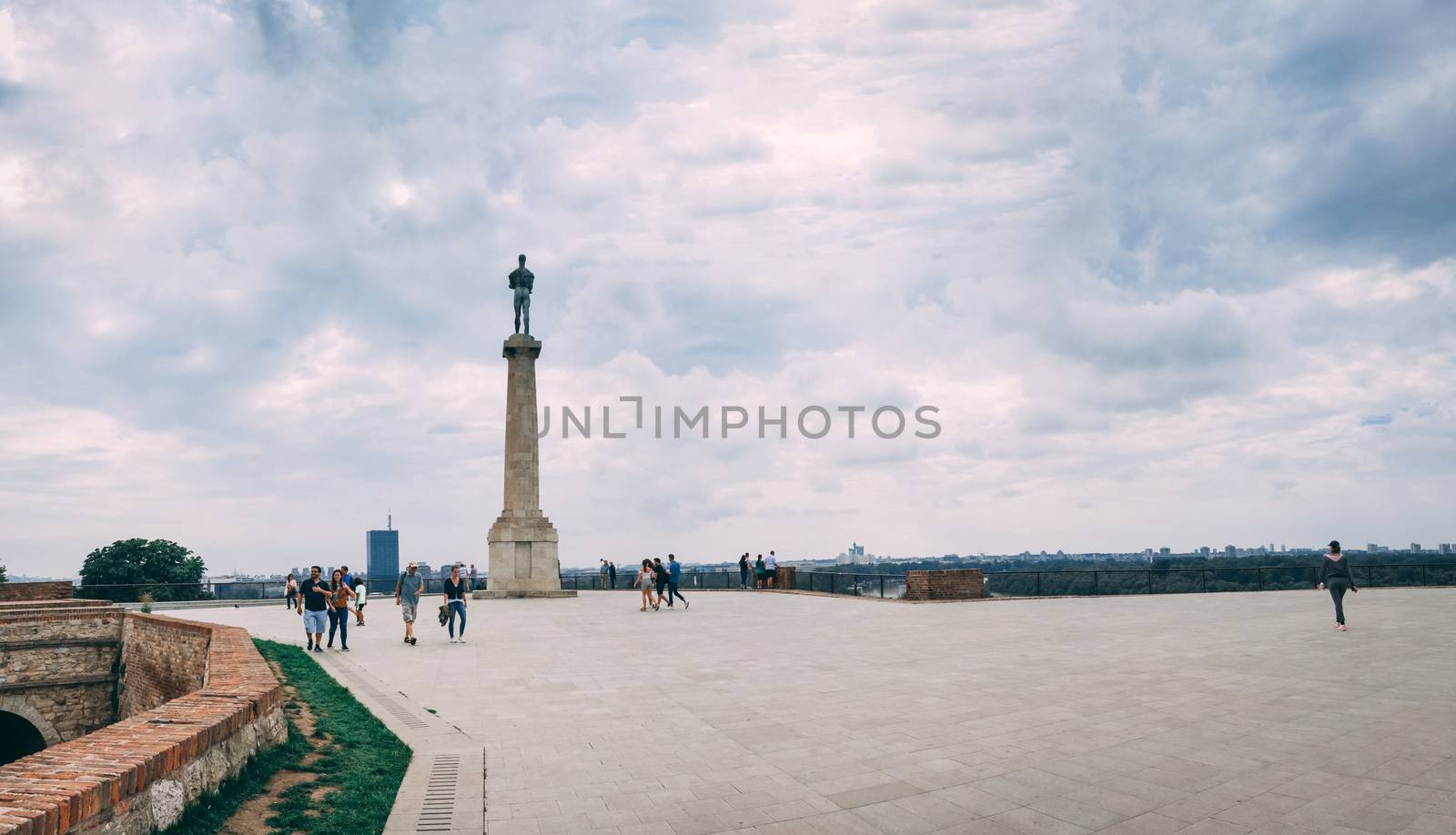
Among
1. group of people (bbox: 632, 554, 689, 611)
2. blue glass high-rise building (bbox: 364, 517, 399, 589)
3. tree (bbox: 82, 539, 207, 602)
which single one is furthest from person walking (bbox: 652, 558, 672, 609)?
blue glass high-rise building (bbox: 364, 517, 399, 589)

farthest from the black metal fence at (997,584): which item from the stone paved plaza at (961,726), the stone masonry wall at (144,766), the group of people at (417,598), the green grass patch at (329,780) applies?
the stone masonry wall at (144,766)

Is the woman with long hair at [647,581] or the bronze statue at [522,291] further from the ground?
the bronze statue at [522,291]

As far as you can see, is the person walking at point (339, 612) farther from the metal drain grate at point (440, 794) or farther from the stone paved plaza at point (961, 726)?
the metal drain grate at point (440, 794)

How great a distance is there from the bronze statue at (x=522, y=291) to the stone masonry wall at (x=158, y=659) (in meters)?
19.2

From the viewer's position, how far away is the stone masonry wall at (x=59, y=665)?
63.2ft

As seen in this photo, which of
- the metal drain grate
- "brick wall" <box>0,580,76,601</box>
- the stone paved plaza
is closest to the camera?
the metal drain grate

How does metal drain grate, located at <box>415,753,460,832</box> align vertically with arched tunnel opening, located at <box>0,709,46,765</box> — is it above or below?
above

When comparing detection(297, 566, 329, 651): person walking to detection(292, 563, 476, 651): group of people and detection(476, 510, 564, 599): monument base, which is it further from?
detection(476, 510, 564, 599): monument base

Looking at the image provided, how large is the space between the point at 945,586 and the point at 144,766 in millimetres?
23786

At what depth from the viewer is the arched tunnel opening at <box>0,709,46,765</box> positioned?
19.6 metres

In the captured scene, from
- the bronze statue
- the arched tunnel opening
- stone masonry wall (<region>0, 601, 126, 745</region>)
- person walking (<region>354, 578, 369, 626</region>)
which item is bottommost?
the arched tunnel opening

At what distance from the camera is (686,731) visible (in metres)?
8.54

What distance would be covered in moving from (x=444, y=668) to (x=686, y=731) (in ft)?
20.7

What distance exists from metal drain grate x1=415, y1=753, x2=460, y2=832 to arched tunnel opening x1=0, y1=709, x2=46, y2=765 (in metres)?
17.9
